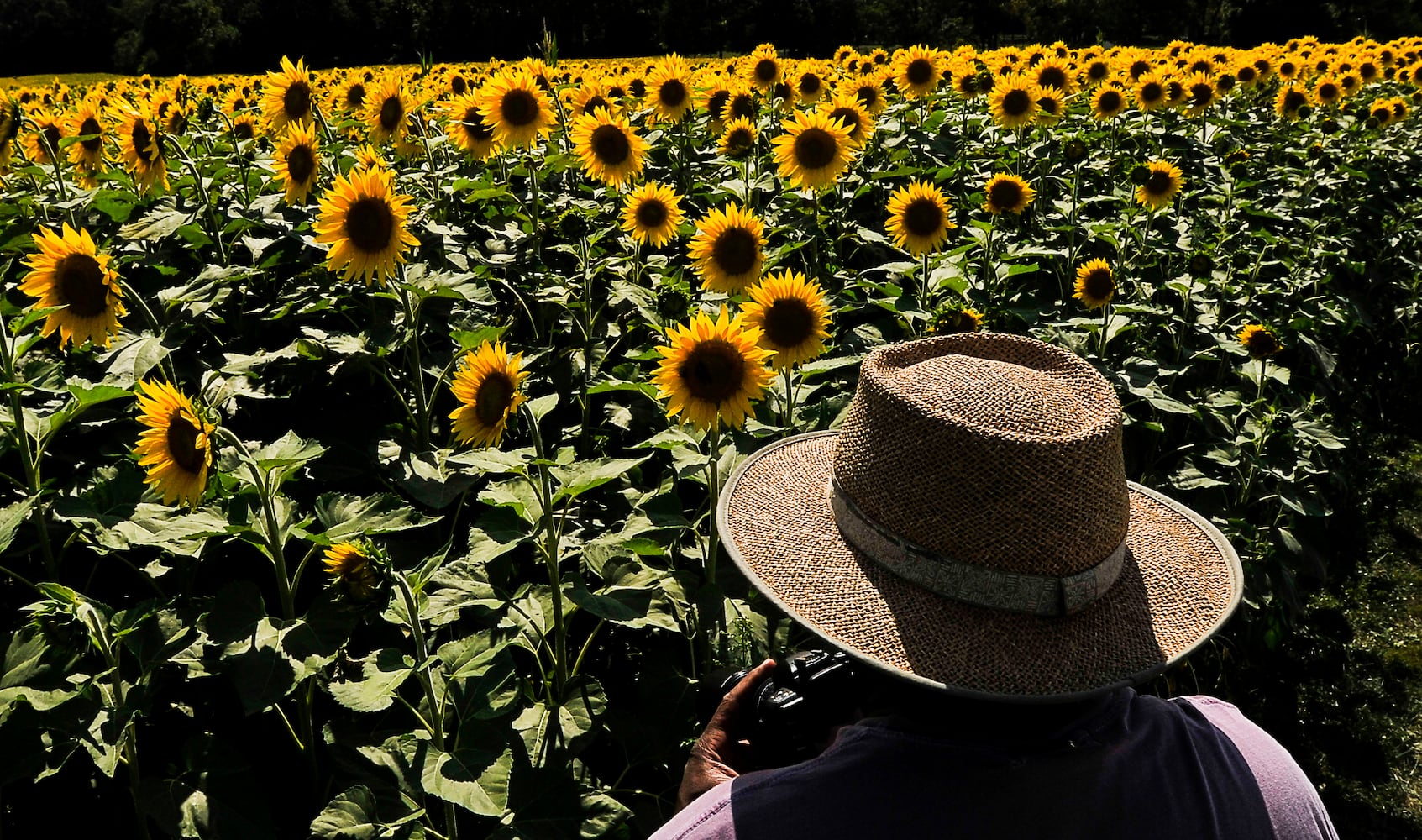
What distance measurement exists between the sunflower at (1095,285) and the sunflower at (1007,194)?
456 millimetres

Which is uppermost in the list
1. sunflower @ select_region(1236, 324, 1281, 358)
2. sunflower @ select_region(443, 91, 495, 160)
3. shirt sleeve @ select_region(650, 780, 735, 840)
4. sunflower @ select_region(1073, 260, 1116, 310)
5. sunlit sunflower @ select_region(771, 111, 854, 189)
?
sunflower @ select_region(443, 91, 495, 160)

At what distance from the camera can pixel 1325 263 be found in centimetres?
597

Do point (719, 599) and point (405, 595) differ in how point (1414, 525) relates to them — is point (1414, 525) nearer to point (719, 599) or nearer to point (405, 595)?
point (719, 599)

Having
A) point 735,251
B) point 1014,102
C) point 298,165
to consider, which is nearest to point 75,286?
point 298,165

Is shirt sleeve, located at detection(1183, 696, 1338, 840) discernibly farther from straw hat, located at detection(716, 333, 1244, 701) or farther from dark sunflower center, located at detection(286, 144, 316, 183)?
dark sunflower center, located at detection(286, 144, 316, 183)

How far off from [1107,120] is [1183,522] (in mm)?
5945

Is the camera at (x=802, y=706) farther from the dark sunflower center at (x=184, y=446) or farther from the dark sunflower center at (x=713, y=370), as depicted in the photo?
the dark sunflower center at (x=184, y=446)

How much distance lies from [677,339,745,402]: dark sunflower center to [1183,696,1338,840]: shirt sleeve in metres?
1.37

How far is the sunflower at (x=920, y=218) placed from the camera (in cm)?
410

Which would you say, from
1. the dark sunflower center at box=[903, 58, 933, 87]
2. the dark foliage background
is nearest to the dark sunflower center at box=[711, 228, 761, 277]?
the dark sunflower center at box=[903, 58, 933, 87]

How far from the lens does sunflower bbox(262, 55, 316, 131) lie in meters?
4.05

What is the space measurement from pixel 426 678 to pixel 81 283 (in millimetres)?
1529

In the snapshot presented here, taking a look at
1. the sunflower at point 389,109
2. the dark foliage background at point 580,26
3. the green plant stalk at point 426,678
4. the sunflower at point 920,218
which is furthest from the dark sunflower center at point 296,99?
the dark foliage background at point 580,26

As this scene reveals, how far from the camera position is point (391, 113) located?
13.7 feet
